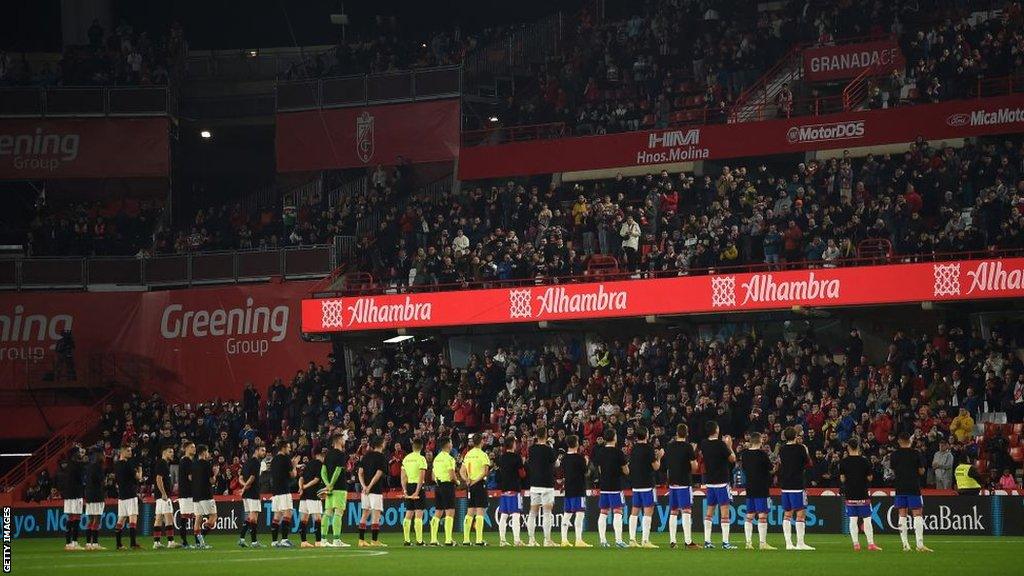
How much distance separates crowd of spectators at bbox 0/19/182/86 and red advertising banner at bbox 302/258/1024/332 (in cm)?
1391

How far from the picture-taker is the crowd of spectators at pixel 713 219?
123 ft

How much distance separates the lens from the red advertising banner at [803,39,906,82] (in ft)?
145

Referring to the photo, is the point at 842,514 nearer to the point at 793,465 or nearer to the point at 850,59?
the point at 793,465

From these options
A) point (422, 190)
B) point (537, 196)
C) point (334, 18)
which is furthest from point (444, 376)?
point (334, 18)

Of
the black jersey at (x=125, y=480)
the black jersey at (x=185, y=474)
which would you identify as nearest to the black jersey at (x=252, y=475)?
the black jersey at (x=185, y=474)

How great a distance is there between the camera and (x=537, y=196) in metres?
45.9

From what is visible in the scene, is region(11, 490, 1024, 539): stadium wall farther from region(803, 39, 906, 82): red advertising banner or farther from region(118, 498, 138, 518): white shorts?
region(803, 39, 906, 82): red advertising banner

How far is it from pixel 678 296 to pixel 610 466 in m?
14.5

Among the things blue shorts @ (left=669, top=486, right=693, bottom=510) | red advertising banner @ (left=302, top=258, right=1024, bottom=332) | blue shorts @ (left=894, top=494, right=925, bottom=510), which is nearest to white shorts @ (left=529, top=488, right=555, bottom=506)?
blue shorts @ (left=669, top=486, right=693, bottom=510)

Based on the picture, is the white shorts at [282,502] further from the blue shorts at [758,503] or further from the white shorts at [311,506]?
the blue shorts at [758,503]

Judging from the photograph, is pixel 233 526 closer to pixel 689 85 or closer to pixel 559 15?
pixel 689 85

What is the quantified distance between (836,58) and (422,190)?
14337 millimetres

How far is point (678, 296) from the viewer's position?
39.3 meters

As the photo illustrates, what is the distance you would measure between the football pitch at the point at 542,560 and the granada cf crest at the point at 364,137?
83.5 feet
